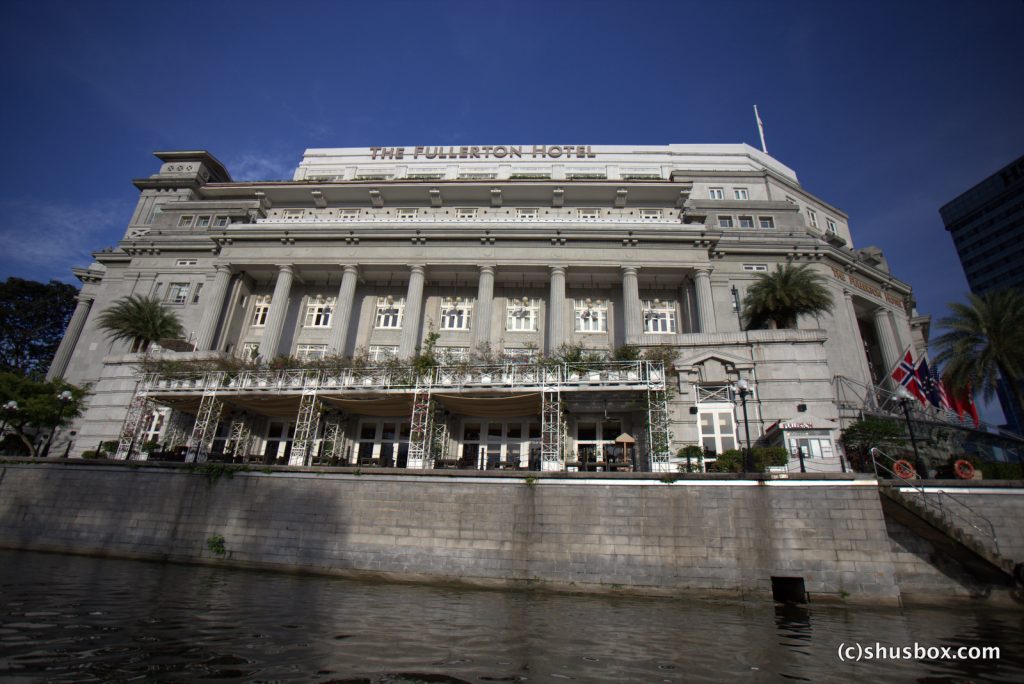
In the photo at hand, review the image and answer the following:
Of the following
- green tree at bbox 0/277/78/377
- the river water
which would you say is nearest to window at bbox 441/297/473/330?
the river water

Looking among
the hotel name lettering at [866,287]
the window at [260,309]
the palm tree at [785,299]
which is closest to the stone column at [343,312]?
the window at [260,309]

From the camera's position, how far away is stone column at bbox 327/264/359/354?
31.2 metres

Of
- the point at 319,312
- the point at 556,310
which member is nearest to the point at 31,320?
the point at 319,312

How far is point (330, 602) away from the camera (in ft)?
41.8

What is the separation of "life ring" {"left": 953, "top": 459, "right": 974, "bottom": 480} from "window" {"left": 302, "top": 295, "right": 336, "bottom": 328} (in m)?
34.0

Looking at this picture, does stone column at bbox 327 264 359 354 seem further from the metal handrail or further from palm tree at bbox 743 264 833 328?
the metal handrail

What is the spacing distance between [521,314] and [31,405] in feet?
96.3

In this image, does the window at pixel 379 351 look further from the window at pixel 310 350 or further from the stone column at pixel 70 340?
the stone column at pixel 70 340

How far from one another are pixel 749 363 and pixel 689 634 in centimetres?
1670

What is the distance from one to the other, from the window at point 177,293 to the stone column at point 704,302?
37614 mm

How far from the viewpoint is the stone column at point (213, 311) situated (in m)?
32.6

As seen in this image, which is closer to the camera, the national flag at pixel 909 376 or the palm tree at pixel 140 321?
the national flag at pixel 909 376

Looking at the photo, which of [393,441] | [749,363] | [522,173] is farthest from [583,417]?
[522,173]

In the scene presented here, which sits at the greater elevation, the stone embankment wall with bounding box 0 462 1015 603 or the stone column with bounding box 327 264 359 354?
the stone column with bounding box 327 264 359 354
